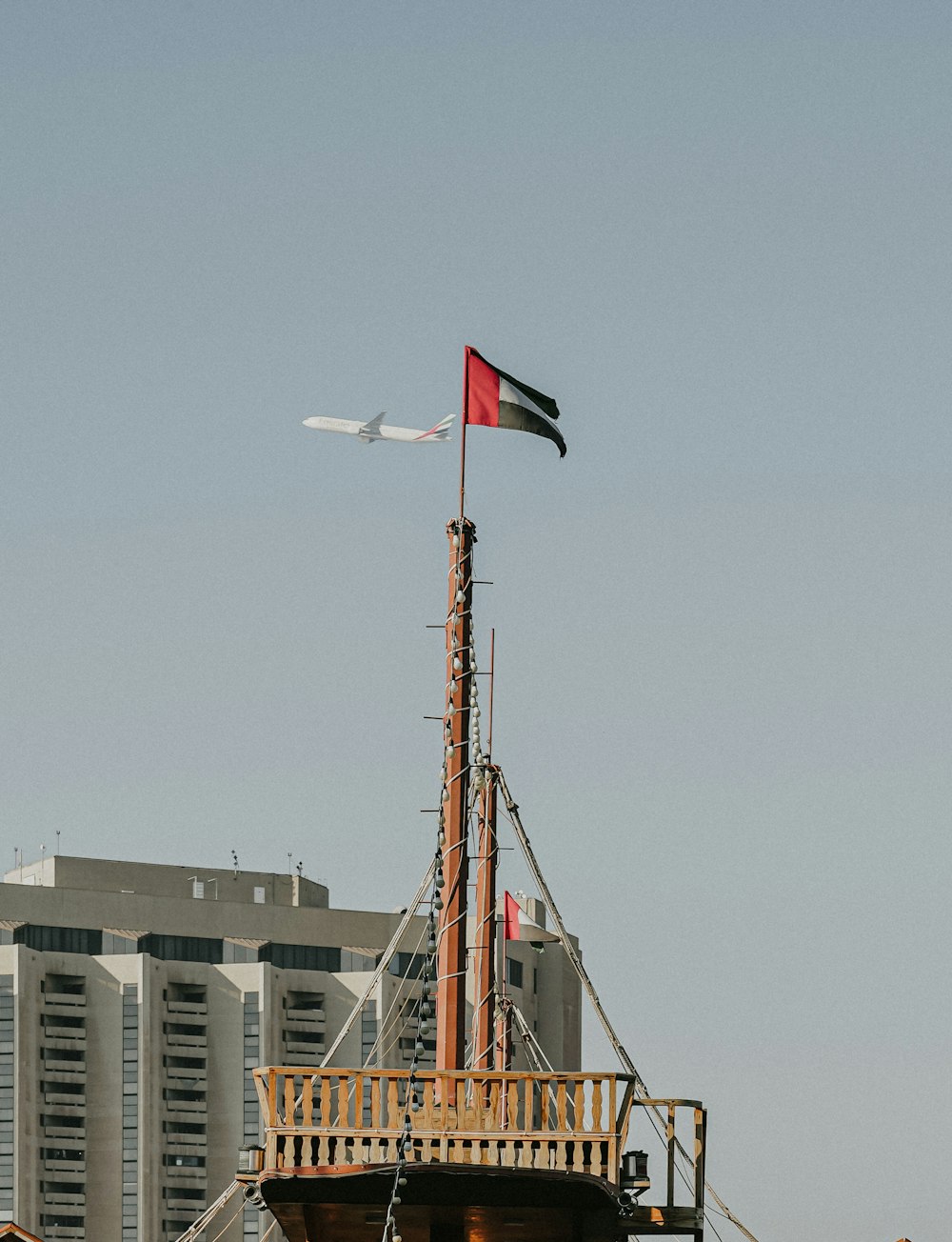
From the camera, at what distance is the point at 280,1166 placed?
29328 millimetres

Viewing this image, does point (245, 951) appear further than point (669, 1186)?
Yes

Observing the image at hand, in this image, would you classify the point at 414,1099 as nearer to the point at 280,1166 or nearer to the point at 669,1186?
the point at 280,1166

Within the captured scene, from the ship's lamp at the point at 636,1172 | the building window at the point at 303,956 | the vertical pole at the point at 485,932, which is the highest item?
the building window at the point at 303,956

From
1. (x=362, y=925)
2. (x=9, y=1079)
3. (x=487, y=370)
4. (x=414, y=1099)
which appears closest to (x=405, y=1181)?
(x=414, y=1099)

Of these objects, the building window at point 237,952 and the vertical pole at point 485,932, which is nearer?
the vertical pole at point 485,932

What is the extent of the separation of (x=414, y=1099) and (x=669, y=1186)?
4.69 m

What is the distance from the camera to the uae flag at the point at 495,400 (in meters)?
37.5

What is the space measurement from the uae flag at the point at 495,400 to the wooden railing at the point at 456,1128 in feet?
38.1

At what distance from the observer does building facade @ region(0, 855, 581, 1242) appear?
13512 cm

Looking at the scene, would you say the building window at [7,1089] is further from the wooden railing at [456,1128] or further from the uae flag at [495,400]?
the wooden railing at [456,1128]

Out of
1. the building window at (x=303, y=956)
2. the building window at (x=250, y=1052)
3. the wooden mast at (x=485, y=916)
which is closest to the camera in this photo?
the wooden mast at (x=485, y=916)

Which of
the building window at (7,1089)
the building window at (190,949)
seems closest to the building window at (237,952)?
the building window at (190,949)

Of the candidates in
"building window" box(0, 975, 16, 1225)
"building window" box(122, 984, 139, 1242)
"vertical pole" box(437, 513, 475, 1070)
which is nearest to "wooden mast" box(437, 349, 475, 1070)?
"vertical pole" box(437, 513, 475, 1070)

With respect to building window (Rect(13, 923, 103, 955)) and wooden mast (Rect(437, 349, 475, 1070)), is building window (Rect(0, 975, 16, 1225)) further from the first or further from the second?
wooden mast (Rect(437, 349, 475, 1070))
